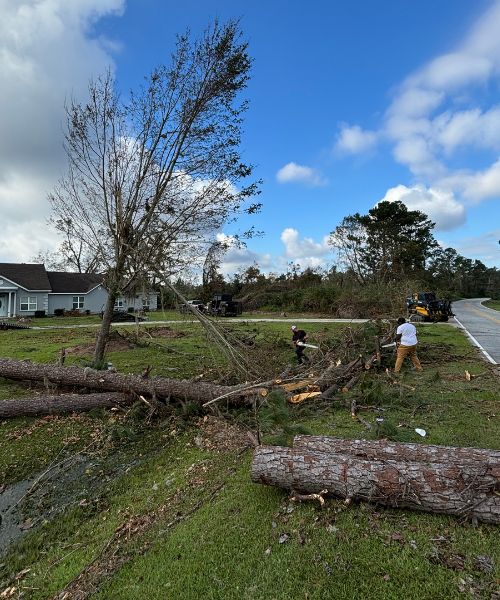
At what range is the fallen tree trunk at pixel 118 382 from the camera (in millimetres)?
7004

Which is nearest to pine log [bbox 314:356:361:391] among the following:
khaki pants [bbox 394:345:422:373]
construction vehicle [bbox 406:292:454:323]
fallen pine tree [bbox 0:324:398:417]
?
fallen pine tree [bbox 0:324:398:417]

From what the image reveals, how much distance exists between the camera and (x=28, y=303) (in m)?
34.3

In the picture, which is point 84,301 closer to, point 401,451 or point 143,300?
point 143,300

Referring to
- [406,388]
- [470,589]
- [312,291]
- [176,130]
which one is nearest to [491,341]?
[406,388]

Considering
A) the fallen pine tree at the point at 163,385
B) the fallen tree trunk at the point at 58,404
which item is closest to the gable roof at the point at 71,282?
the fallen pine tree at the point at 163,385

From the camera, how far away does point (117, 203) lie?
10.4 metres

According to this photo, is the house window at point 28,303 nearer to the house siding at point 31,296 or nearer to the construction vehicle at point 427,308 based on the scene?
the house siding at point 31,296

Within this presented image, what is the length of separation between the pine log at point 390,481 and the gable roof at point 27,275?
36147 millimetres

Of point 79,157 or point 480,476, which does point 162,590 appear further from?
point 79,157

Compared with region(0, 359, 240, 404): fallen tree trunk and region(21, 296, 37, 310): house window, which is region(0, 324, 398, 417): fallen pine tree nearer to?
region(0, 359, 240, 404): fallen tree trunk

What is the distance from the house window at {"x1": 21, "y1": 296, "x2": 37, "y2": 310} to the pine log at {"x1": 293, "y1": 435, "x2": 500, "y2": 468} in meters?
36.2

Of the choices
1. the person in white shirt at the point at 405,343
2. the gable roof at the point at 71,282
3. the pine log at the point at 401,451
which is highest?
the gable roof at the point at 71,282

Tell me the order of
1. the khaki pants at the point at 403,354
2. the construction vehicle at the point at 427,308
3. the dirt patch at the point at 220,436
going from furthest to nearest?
the construction vehicle at the point at 427,308 → the khaki pants at the point at 403,354 → the dirt patch at the point at 220,436

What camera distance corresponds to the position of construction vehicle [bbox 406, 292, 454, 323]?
73.9 feet
